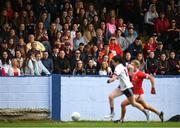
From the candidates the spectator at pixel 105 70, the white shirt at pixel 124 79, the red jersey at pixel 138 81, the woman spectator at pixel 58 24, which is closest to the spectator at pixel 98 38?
the woman spectator at pixel 58 24

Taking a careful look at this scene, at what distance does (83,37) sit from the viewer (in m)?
26.4

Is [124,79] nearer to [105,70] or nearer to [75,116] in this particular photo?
[75,116]

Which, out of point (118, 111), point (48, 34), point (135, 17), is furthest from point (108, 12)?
point (118, 111)

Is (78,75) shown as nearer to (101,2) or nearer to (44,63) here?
(44,63)

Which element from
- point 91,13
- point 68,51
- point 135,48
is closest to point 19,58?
point 68,51

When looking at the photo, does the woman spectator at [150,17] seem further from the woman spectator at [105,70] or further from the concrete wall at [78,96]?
the woman spectator at [105,70]

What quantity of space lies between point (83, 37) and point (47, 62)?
84.4 inches

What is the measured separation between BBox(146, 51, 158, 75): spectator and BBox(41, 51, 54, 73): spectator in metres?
3.18

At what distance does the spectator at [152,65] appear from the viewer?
25812 millimetres

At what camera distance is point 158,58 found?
2598 cm

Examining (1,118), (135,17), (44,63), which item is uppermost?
(135,17)

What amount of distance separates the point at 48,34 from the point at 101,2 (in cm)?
438

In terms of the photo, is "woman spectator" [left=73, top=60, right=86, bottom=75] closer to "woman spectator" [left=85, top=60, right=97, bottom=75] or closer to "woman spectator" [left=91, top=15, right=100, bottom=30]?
"woman spectator" [left=85, top=60, right=97, bottom=75]

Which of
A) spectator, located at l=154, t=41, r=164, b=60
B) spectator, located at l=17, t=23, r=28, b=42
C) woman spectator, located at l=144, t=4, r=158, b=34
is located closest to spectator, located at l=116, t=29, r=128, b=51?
spectator, located at l=154, t=41, r=164, b=60
